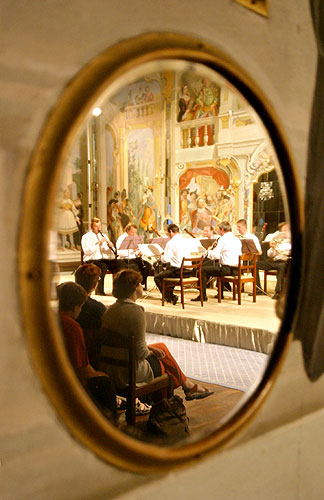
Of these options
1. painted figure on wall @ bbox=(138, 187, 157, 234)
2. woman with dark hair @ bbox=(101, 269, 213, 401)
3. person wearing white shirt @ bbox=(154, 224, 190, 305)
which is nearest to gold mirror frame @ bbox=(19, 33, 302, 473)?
woman with dark hair @ bbox=(101, 269, 213, 401)

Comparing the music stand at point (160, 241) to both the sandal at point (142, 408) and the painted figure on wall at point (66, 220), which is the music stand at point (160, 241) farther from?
the sandal at point (142, 408)

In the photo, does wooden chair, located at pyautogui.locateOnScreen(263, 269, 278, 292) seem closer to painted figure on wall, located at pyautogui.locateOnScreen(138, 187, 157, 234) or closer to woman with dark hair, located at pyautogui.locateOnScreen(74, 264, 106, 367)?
painted figure on wall, located at pyautogui.locateOnScreen(138, 187, 157, 234)

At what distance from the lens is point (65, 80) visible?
2.91 feet

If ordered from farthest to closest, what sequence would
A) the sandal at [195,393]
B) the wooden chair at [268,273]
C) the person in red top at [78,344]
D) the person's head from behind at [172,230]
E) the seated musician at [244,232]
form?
the wooden chair at [268,273]
the seated musician at [244,232]
the sandal at [195,393]
the person's head from behind at [172,230]
the person in red top at [78,344]

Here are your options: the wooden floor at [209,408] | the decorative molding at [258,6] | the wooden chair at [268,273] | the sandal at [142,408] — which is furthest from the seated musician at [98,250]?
the decorative molding at [258,6]

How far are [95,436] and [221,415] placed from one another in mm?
488

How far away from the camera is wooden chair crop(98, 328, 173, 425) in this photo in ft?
3.30

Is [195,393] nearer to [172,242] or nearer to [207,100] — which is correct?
[172,242]

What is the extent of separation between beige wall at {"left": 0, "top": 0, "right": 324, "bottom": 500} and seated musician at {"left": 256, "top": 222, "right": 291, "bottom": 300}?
Answer: 26cm

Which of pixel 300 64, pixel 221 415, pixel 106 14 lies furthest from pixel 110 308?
pixel 300 64

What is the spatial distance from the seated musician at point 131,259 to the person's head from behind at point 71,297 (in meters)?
0.12

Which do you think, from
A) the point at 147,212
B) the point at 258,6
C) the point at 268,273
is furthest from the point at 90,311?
the point at 258,6

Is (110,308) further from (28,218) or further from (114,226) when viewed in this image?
(28,218)

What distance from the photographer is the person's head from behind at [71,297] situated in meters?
0.91
